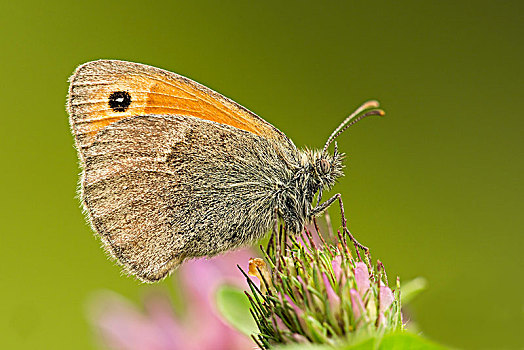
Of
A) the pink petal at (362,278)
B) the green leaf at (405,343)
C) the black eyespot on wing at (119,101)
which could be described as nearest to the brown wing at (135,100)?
the black eyespot on wing at (119,101)

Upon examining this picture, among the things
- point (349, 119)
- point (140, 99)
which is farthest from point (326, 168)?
point (140, 99)

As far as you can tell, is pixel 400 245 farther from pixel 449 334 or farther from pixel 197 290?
pixel 449 334

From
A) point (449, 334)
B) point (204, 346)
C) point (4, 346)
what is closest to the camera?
point (449, 334)

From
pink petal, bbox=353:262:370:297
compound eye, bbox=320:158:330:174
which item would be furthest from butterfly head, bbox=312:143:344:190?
pink petal, bbox=353:262:370:297

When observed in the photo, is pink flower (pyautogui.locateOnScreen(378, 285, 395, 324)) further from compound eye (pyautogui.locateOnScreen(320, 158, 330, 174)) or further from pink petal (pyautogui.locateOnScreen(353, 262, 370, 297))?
compound eye (pyautogui.locateOnScreen(320, 158, 330, 174))

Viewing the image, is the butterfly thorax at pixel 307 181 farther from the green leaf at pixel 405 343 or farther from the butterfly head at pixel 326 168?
the green leaf at pixel 405 343

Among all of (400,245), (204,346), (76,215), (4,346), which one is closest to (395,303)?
(204,346)
